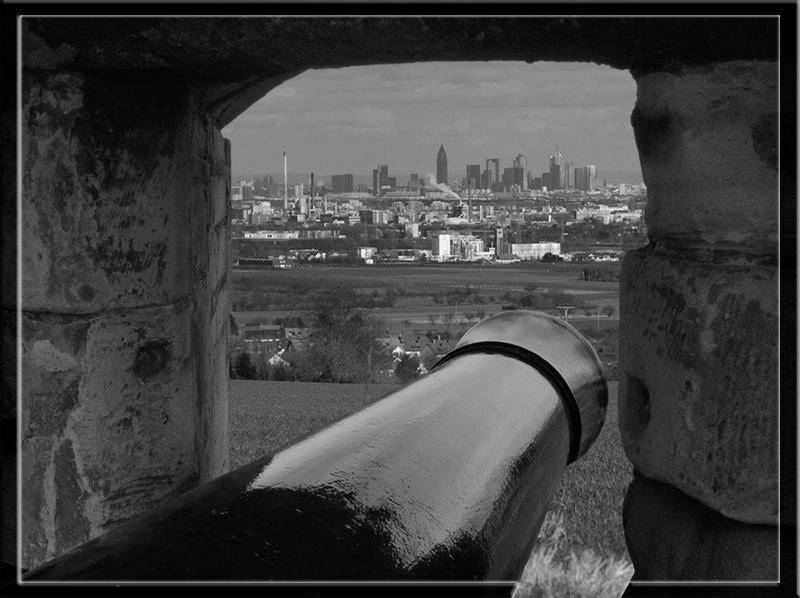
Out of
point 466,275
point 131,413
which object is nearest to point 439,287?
point 466,275

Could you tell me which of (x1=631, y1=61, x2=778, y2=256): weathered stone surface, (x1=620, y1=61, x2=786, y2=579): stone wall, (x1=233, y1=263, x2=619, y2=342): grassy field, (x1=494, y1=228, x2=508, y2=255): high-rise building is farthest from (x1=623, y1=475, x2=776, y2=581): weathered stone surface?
(x1=494, y1=228, x2=508, y2=255): high-rise building

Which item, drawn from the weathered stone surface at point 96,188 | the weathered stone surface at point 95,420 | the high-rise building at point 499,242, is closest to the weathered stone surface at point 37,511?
the weathered stone surface at point 95,420

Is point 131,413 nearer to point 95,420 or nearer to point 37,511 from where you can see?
point 95,420

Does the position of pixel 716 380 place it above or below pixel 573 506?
above

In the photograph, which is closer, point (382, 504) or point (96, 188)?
point (382, 504)

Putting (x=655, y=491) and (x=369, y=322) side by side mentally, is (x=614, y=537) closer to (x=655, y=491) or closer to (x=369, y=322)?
(x=655, y=491)

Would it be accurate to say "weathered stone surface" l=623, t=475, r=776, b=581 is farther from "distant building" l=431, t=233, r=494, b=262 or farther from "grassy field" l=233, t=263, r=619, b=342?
"distant building" l=431, t=233, r=494, b=262

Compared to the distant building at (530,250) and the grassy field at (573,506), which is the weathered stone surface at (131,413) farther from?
the distant building at (530,250)
